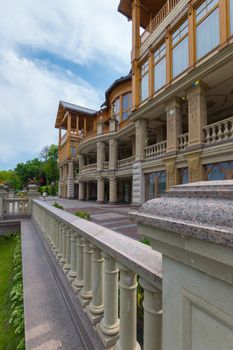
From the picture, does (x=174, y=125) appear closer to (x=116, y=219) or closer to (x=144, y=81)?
(x=144, y=81)

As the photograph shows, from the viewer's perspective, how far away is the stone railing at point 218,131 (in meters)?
8.68

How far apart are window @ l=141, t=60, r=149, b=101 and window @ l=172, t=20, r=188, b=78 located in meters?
2.43

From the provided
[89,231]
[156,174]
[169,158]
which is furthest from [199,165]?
[89,231]

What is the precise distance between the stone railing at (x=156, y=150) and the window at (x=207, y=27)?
4.89m

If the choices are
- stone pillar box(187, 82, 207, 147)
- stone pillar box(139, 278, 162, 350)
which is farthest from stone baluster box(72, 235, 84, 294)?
stone pillar box(187, 82, 207, 147)

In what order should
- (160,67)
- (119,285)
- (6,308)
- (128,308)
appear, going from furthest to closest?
(160,67)
(6,308)
(119,285)
(128,308)

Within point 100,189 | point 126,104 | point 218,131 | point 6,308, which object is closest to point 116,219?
point 218,131

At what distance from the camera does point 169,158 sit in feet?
37.3

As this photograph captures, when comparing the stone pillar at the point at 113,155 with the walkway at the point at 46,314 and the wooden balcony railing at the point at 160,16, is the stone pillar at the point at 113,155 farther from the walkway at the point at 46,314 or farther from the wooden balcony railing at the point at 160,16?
the walkway at the point at 46,314

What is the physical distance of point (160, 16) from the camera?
42.2ft

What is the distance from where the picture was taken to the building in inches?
354

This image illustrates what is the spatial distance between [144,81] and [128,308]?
14815 mm

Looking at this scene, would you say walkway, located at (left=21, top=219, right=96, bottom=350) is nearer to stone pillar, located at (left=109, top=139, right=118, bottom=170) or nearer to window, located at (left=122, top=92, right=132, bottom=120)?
stone pillar, located at (left=109, top=139, right=118, bottom=170)

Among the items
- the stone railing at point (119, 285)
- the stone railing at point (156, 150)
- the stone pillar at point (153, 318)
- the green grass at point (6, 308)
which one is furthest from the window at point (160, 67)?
the stone pillar at point (153, 318)
